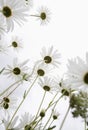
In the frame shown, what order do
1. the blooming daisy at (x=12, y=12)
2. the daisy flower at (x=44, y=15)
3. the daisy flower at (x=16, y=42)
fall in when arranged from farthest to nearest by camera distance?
the daisy flower at (x=16, y=42) < the daisy flower at (x=44, y=15) < the blooming daisy at (x=12, y=12)

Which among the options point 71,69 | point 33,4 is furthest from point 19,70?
point 71,69

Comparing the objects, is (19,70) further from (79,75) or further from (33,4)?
(79,75)

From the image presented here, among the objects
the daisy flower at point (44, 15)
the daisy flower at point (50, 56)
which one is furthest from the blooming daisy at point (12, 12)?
the daisy flower at point (44, 15)

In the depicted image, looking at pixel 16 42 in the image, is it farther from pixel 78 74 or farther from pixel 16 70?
pixel 78 74

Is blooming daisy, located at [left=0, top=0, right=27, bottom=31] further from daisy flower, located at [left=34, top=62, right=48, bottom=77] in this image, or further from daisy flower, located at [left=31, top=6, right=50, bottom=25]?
daisy flower, located at [left=31, top=6, right=50, bottom=25]

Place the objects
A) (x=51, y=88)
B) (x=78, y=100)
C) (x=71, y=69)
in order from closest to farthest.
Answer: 1. (x=71, y=69)
2. (x=78, y=100)
3. (x=51, y=88)

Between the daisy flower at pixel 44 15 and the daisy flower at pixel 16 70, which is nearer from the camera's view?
the daisy flower at pixel 16 70

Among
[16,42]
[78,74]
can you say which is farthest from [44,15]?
[78,74]

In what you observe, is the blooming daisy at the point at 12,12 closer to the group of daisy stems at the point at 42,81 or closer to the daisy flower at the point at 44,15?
the group of daisy stems at the point at 42,81
